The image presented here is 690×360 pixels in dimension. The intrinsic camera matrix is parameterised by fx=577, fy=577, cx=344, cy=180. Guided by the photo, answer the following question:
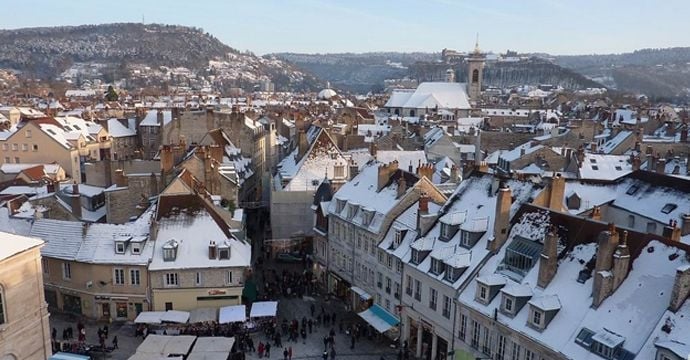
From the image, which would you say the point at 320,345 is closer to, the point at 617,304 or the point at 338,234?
the point at 338,234

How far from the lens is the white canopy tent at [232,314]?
3597 cm

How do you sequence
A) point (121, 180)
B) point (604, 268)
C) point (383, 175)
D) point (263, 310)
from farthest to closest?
point (121, 180) < point (383, 175) < point (263, 310) < point (604, 268)

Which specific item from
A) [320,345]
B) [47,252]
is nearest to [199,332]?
[320,345]

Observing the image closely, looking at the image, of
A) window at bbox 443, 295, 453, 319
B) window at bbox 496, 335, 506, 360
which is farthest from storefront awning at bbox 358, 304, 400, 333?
window at bbox 496, 335, 506, 360

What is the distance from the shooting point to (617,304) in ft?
80.2

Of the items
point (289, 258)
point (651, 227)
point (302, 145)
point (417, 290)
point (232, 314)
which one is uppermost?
point (302, 145)

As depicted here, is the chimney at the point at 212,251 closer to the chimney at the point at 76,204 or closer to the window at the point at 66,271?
the window at the point at 66,271

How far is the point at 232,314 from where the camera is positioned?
3659cm

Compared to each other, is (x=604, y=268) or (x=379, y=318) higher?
(x=604, y=268)

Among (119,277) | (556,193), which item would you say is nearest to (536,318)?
(556,193)

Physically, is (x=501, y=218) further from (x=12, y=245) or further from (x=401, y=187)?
(x=12, y=245)

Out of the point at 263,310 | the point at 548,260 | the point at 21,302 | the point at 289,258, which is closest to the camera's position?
the point at 548,260

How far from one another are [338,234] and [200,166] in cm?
1336

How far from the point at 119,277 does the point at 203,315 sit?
6.44 meters
